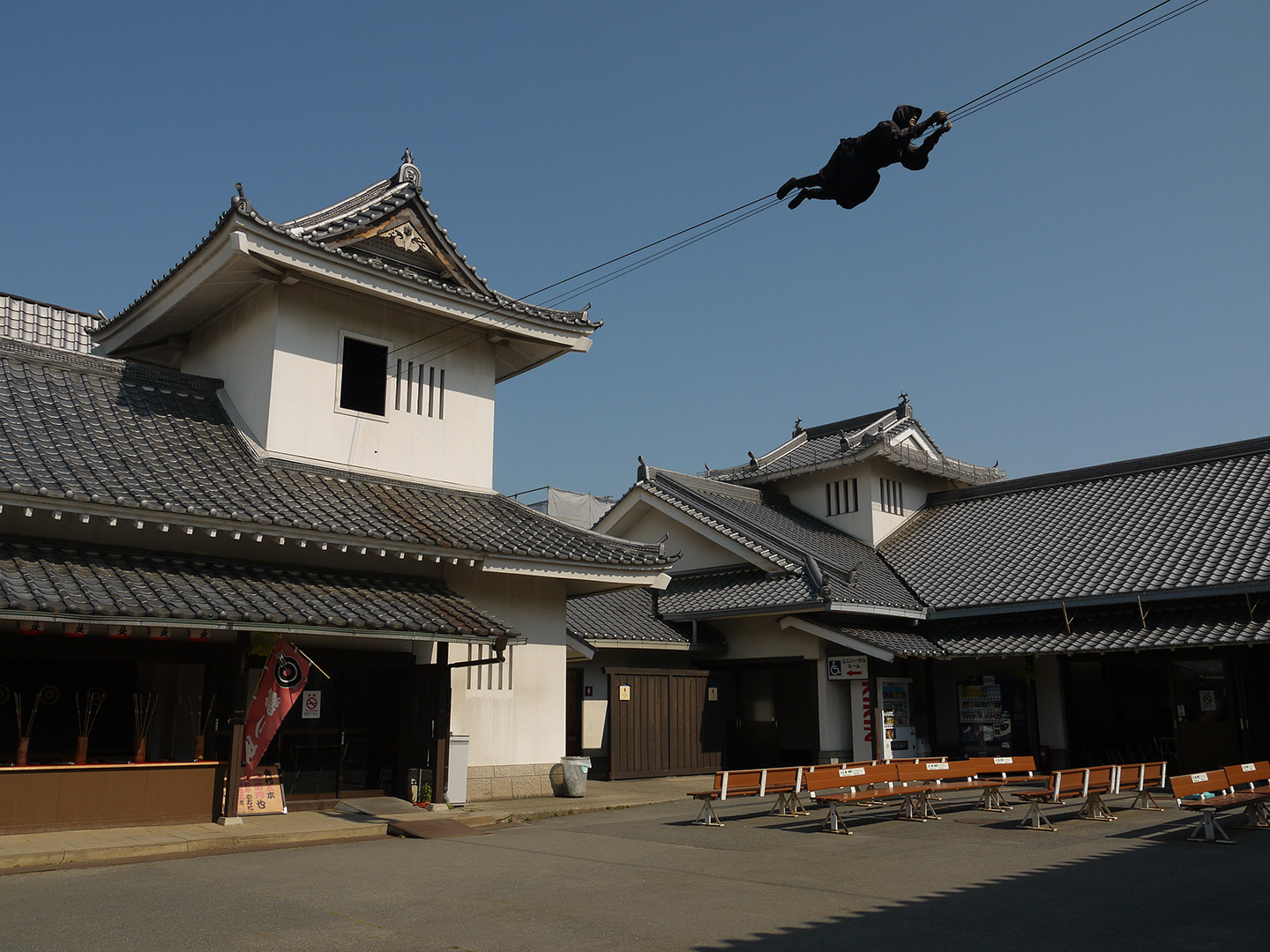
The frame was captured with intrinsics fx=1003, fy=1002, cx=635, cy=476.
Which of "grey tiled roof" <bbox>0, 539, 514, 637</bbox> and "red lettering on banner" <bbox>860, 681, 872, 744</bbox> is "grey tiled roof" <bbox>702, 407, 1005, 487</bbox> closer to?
"red lettering on banner" <bbox>860, 681, 872, 744</bbox>

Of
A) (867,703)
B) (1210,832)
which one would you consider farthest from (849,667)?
(1210,832)

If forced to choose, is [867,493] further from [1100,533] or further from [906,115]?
[906,115]

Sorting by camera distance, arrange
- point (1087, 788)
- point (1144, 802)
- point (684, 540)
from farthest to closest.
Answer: point (684, 540) → point (1144, 802) → point (1087, 788)

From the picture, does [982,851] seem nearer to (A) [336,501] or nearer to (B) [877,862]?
(B) [877,862]

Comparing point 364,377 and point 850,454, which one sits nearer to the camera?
point 364,377

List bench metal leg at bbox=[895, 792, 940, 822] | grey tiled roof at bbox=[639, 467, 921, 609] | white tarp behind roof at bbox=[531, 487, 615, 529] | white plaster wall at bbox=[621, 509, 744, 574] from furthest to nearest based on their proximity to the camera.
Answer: white tarp behind roof at bbox=[531, 487, 615, 529] < white plaster wall at bbox=[621, 509, 744, 574] < grey tiled roof at bbox=[639, 467, 921, 609] < bench metal leg at bbox=[895, 792, 940, 822]

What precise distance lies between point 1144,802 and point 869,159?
11.4m

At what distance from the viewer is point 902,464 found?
2492 cm

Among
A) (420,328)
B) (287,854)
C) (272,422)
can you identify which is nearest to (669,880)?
(287,854)

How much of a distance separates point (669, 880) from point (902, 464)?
17.5 m

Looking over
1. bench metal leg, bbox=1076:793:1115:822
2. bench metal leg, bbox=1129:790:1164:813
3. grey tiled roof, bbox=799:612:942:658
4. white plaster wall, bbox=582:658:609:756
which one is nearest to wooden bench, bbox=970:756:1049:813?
bench metal leg, bbox=1076:793:1115:822

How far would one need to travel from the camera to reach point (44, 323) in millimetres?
25172

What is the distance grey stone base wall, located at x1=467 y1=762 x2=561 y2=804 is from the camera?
15430 mm

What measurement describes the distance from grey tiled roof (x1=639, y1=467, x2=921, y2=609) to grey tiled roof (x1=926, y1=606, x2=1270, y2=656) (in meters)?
1.29
